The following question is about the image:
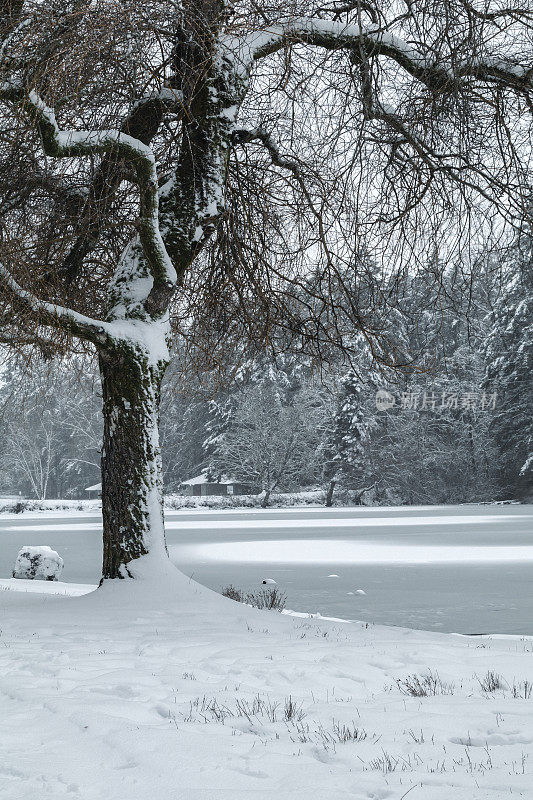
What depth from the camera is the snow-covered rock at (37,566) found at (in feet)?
50.3

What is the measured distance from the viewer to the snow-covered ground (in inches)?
124

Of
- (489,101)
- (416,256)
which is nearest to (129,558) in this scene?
(416,256)

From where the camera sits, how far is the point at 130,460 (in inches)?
342

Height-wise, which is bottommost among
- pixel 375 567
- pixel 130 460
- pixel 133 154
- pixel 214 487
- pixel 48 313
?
pixel 375 567

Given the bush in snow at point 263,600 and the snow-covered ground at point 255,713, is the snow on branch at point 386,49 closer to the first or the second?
the snow-covered ground at point 255,713

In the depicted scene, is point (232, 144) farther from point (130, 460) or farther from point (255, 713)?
point (255, 713)

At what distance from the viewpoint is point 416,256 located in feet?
28.3

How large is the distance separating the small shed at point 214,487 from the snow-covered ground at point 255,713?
5834cm

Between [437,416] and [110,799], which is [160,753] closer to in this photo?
[110,799]

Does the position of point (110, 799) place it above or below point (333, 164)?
below

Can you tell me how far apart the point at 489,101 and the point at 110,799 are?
6.93 metres

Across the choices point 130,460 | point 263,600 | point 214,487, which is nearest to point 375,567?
point 263,600

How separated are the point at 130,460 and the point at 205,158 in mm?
3156

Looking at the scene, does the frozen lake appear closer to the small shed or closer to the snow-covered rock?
the snow-covered rock
